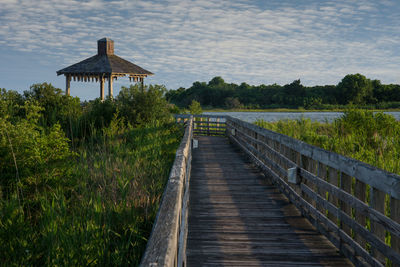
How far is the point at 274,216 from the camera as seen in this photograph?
16.7 feet

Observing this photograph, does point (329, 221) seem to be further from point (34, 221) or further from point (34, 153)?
Result: point (34, 153)

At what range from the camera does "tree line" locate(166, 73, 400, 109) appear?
67.4 metres

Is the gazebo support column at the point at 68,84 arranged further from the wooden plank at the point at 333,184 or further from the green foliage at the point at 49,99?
the wooden plank at the point at 333,184

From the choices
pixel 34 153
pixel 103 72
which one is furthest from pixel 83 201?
pixel 103 72

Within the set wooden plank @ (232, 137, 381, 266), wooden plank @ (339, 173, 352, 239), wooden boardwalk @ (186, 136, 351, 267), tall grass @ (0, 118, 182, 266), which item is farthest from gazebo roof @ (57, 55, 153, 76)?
wooden plank @ (339, 173, 352, 239)

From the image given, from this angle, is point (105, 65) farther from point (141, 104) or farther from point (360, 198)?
point (360, 198)

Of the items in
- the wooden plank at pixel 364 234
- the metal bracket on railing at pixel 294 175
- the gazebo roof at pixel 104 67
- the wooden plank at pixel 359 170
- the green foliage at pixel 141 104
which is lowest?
the wooden plank at pixel 364 234

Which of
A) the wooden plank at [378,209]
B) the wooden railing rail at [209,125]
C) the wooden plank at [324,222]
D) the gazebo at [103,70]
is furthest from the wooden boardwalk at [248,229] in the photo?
the gazebo at [103,70]

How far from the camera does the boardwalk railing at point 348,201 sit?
298 centimetres

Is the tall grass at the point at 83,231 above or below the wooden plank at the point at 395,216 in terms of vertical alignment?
below

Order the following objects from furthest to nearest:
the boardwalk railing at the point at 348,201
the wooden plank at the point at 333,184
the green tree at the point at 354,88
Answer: the green tree at the point at 354,88 → the wooden plank at the point at 333,184 → the boardwalk railing at the point at 348,201

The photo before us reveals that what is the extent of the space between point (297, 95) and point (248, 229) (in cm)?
6752

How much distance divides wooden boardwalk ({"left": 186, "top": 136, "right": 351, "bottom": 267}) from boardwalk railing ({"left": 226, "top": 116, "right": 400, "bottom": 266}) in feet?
0.67

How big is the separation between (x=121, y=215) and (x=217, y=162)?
5246mm
